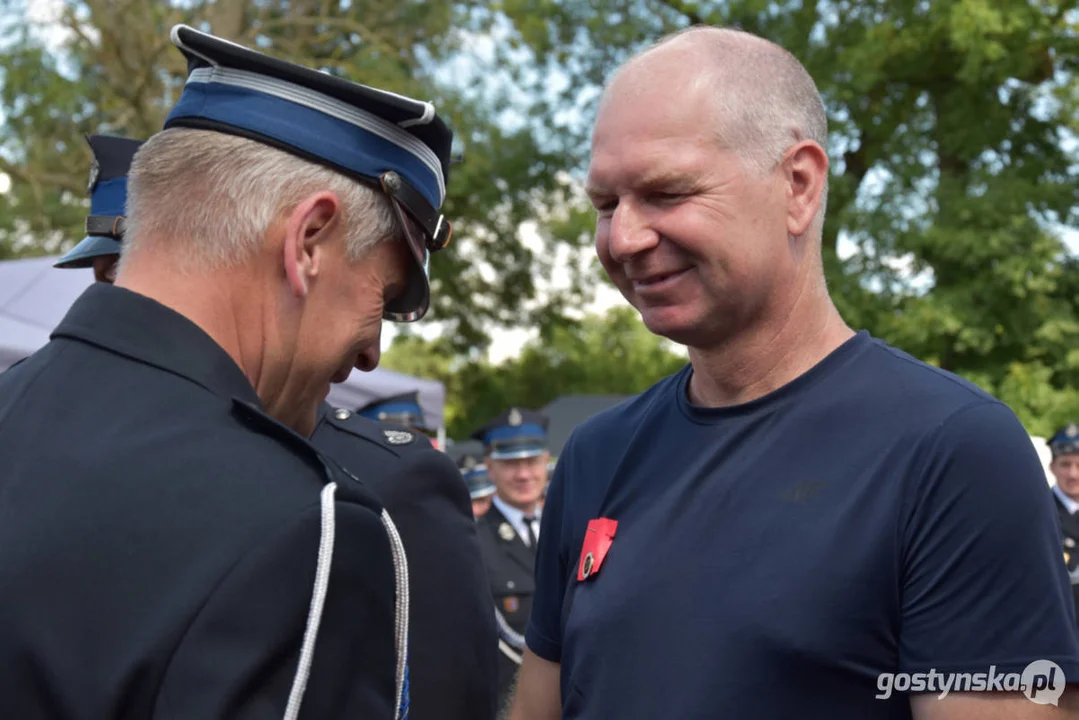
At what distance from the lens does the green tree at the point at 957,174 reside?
536 inches

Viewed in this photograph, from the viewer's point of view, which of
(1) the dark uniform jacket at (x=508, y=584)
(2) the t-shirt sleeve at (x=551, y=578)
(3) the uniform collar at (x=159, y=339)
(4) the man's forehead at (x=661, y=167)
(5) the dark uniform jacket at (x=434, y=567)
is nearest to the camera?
(3) the uniform collar at (x=159, y=339)

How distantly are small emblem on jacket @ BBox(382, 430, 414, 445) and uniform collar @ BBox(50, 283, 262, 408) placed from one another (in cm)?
102

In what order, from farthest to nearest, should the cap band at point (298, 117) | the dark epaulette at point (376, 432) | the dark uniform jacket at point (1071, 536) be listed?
the dark uniform jacket at point (1071, 536)
the dark epaulette at point (376, 432)
the cap band at point (298, 117)

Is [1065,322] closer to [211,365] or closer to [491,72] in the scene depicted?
[491,72]

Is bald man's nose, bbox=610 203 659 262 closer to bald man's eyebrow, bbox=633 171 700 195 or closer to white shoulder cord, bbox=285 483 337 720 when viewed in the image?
bald man's eyebrow, bbox=633 171 700 195

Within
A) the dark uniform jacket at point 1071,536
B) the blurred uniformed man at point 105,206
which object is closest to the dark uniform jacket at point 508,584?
the dark uniform jacket at point 1071,536

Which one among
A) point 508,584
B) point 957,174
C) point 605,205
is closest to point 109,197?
point 605,205

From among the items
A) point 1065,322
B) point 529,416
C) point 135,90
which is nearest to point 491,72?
point 135,90

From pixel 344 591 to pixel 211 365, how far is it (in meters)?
0.33

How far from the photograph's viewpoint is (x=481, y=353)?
23766 millimetres

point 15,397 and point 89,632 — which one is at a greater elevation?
point 15,397

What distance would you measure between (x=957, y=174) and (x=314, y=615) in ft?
49.9

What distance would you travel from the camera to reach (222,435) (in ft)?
4.37

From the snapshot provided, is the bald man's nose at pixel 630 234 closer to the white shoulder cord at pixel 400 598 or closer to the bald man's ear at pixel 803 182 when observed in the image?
the bald man's ear at pixel 803 182
